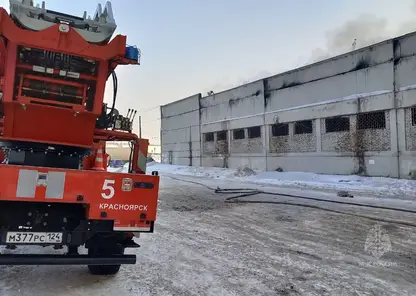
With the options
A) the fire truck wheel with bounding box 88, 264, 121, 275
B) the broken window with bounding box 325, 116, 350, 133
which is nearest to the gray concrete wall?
the broken window with bounding box 325, 116, 350, 133

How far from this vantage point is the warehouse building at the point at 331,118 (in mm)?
18484

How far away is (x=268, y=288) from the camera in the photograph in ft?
13.0

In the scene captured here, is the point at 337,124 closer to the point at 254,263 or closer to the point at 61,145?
the point at 254,263

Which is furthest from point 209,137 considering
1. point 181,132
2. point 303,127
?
point 303,127

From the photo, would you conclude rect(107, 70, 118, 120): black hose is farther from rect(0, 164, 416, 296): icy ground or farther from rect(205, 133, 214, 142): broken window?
rect(205, 133, 214, 142): broken window

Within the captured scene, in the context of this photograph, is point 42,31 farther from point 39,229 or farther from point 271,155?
point 271,155

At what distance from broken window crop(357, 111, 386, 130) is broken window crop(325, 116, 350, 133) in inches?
32.5

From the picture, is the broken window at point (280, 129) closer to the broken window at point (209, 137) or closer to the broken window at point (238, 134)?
the broken window at point (238, 134)

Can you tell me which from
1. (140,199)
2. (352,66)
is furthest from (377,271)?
(352,66)

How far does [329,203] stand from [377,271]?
710 cm

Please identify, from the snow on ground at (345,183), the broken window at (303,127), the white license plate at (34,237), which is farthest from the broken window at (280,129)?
the white license plate at (34,237)

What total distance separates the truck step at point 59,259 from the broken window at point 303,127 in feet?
68.9

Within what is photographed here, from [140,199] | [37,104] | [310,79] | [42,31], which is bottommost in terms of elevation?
[140,199]

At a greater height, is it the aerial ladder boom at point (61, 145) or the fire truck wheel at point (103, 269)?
the aerial ladder boom at point (61, 145)
